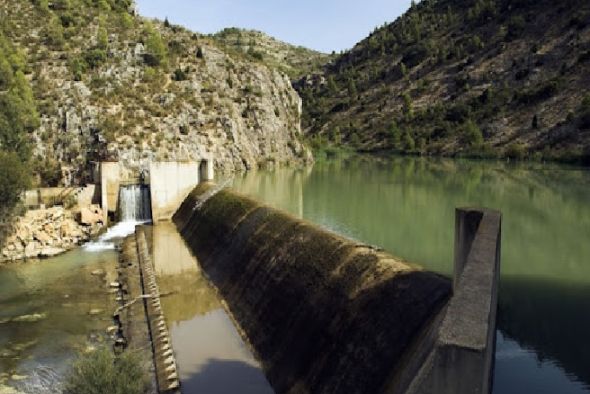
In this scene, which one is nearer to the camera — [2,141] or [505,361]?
[505,361]

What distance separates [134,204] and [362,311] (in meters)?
25.9

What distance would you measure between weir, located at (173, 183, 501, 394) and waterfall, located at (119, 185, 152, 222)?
56.4 ft

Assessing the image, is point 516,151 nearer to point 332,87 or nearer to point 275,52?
point 332,87

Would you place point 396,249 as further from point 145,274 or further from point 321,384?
point 321,384

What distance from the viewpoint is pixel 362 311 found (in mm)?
9891

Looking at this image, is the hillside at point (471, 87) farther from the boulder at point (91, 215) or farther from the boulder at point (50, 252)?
the boulder at point (50, 252)

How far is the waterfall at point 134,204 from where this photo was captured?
3288 centimetres

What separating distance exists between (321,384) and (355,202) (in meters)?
24.0

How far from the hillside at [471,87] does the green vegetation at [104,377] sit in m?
48.9

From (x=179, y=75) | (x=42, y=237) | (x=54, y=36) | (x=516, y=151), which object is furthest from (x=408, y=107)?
(x=42, y=237)

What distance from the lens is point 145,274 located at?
20.4 metres

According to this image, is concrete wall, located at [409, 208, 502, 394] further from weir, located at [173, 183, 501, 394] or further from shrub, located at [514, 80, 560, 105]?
shrub, located at [514, 80, 560, 105]

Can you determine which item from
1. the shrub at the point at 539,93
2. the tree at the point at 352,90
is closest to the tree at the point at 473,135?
the shrub at the point at 539,93

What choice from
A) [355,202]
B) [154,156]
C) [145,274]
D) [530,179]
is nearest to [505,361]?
[145,274]
